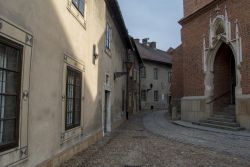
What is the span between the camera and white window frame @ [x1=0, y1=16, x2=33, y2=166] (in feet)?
12.8

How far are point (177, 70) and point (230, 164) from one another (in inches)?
608

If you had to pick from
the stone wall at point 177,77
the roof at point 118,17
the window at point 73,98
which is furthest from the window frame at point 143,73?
the window at point 73,98

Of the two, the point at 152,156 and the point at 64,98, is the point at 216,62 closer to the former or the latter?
the point at 152,156

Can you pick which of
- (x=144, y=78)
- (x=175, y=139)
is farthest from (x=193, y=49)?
(x=144, y=78)

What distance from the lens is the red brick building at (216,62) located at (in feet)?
40.9

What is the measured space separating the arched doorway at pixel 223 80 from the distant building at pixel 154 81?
2002cm

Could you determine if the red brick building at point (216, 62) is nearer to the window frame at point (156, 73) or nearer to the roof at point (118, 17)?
the roof at point (118, 17)

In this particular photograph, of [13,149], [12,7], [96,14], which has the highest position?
[96,14]

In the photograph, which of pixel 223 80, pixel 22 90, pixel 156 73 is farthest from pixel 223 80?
pixel 156 73

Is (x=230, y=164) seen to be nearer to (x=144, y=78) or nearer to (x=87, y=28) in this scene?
(x=87, y=28)

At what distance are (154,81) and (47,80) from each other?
32.7 m

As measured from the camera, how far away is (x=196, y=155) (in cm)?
726

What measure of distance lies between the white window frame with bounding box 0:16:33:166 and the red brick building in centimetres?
1019

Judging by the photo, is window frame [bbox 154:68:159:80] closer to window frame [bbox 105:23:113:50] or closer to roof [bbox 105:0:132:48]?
roof [bbox 105:0:132:48]
